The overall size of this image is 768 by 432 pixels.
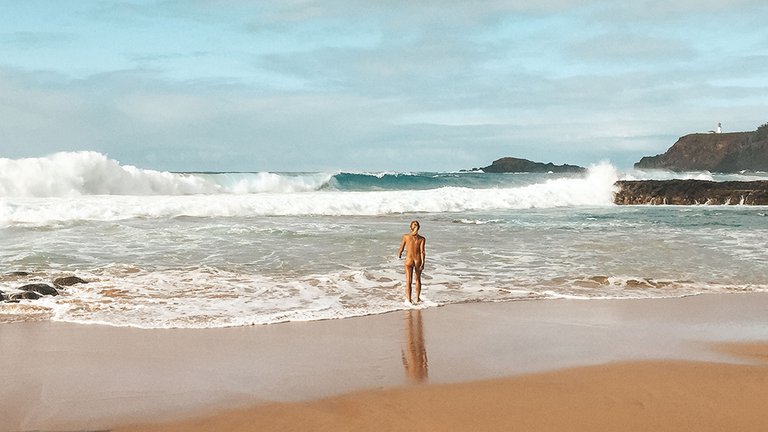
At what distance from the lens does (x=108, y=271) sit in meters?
11.3

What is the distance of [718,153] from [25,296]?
103467mm

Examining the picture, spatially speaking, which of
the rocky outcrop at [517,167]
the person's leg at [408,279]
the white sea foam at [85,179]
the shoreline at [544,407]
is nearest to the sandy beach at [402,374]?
the shoreline at [544,407]

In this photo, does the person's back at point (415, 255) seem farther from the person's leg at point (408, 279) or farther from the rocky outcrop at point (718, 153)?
the rocky outcrop at point (718, 153)

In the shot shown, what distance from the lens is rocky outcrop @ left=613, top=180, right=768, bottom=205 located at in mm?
29250

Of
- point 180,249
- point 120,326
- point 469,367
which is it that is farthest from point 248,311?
point 180,249

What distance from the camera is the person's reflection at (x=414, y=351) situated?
5625mm

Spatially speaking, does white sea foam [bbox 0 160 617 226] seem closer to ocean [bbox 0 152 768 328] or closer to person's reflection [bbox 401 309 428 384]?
ocean [bbox 0 152 768 328]

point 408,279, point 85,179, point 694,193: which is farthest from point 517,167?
point 408,279

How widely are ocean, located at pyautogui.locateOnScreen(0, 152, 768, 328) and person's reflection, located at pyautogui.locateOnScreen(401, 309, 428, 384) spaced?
0.71 metres

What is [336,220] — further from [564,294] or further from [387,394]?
[387,394]

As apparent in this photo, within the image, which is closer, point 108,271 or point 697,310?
point 697,310

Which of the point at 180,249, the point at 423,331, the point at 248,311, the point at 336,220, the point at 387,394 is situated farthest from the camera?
the point at 336,220

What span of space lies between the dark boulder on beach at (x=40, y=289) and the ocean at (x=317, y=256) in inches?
8.2

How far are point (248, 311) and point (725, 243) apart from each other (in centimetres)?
1165
